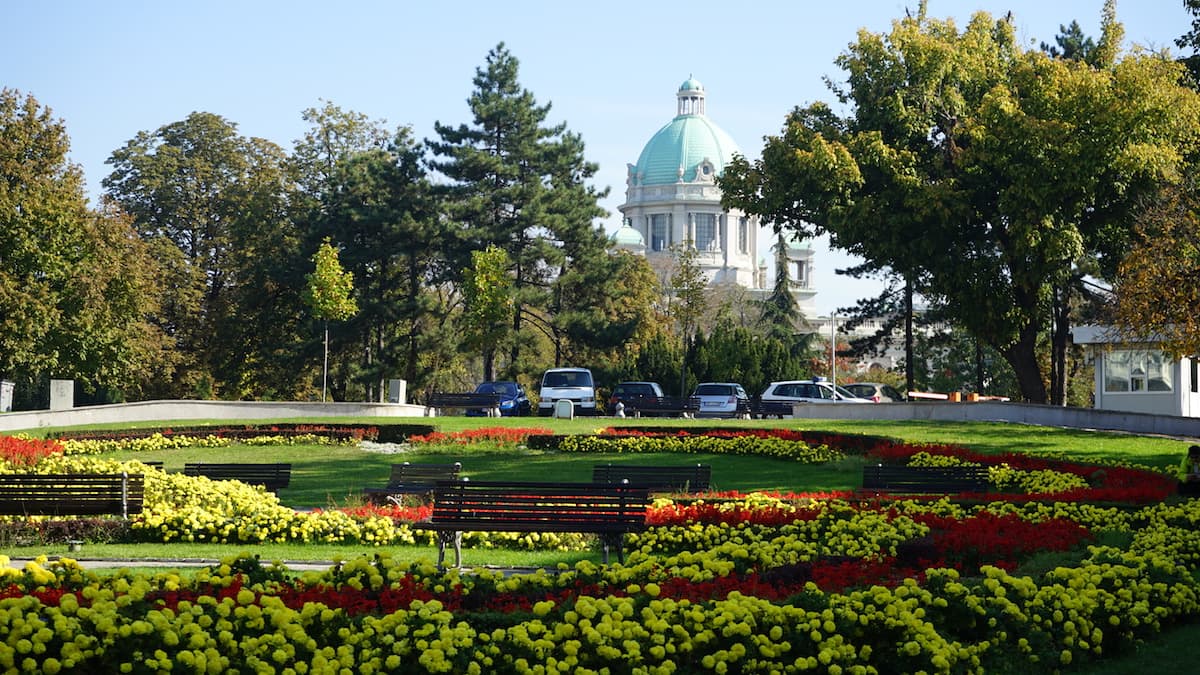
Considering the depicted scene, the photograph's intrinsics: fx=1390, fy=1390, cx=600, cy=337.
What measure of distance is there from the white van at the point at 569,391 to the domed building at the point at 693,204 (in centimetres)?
9015

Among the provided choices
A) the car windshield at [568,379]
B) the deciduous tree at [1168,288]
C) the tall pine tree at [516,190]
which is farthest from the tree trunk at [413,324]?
the deciduous tree at [1168,288]

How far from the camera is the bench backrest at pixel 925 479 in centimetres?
1800

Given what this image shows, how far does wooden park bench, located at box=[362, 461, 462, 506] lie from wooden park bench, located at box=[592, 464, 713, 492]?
81.0 inches

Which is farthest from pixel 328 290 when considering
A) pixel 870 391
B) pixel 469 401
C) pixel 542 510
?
pixel 542 510

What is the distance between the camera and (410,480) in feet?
61.1

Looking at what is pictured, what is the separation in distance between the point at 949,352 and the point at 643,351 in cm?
1883

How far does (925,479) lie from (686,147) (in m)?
125

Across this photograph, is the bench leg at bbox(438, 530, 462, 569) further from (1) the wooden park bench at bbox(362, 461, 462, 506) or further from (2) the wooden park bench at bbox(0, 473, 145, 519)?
(2) the wooden park bench at bbox(0, 473, 145, 519)

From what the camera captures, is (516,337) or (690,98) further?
(690,98)

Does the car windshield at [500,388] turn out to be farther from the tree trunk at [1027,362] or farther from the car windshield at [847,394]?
the tree trunk at [1027,362]

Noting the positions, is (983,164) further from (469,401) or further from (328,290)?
(328,290)

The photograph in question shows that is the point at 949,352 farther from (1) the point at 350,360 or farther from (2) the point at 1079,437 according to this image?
(2) the point at 1079,437

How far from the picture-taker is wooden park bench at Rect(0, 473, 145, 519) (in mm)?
15250

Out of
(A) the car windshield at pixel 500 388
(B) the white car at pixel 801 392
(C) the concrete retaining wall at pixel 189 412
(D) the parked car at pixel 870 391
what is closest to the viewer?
(C) the concrete retaining wall at pixel 189 412
